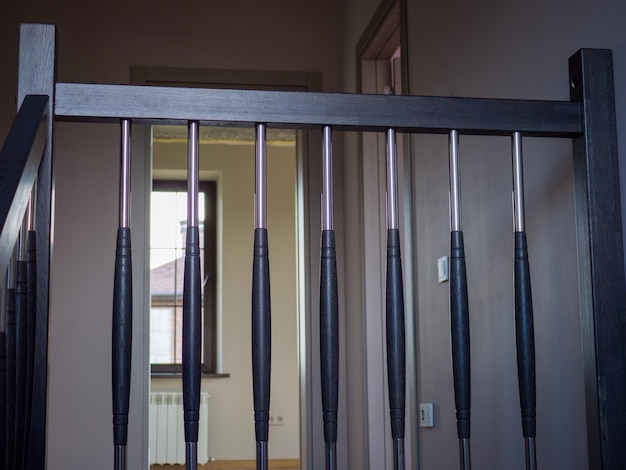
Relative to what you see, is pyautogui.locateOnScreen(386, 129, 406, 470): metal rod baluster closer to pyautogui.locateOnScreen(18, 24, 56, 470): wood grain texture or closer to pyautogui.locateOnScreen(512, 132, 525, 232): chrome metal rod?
pyautogui.locateOnScreen(512, 132, 525, 232): chrome metal rod

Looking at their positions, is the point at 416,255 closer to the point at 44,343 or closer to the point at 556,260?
the point at 556,260

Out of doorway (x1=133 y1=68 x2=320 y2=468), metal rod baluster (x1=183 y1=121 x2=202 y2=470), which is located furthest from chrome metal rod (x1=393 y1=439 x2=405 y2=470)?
doorway (x1=133 y1=68 x2=320 y2=468)

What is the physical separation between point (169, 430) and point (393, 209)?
274 inches

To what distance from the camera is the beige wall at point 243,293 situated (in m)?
8.45

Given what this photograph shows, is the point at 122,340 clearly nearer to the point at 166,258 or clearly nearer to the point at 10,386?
the point at 10,386

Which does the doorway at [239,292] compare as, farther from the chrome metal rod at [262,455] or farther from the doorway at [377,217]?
the chrome metal rod at [262,455]

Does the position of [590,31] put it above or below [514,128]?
above

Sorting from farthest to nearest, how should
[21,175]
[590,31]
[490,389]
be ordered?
1. [490,389]
2. [590,31]
3. [21,175]

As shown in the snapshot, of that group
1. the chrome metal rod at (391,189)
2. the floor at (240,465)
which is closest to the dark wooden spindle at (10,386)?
the chrome metal rod at (391,189)

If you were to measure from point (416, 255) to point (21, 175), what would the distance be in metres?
2.42

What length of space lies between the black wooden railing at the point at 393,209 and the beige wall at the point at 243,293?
673 centimetres

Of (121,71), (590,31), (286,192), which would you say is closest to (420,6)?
(590,31)

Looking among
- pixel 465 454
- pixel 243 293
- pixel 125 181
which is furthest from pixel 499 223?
pixel 243 293

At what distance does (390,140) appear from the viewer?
1795mm
